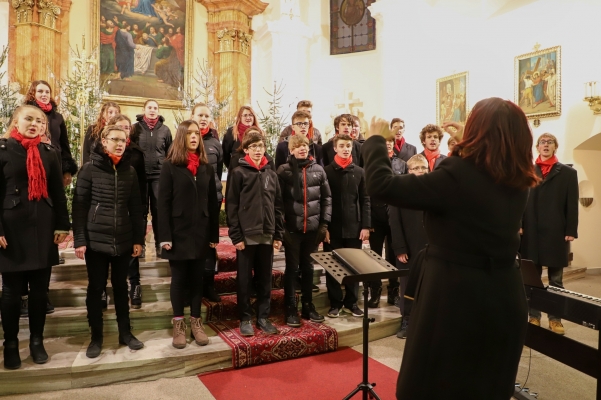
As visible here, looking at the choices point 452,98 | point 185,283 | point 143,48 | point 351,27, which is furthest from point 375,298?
point 351,27

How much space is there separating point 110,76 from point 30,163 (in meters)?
8.25

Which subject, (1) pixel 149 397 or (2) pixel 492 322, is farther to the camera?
(1) pixel 149 397

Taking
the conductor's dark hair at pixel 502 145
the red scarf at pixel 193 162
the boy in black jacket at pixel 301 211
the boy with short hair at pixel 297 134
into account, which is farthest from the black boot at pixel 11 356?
the conductor's dark hair at pixel 502 145

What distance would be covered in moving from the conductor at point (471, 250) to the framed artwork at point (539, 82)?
24.3ft

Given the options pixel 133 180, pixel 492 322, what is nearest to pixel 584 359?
pixel 492 322

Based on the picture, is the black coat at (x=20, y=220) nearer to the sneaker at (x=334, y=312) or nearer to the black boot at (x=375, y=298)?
the sneaker at (x=334, y=312)

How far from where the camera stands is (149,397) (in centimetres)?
337

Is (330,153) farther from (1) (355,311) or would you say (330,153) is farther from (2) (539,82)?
(2) (539,82)

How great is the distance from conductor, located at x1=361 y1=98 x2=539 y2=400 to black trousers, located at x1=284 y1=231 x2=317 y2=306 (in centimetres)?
267

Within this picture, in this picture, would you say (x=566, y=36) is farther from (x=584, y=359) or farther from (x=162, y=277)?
(x=162, y=277)

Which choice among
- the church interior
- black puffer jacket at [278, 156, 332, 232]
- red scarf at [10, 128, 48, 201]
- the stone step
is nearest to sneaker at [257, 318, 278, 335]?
the church interior

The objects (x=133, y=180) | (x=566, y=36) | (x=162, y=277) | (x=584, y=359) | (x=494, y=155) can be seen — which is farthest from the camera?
(x=566, y=36)

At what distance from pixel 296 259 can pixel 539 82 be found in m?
6.18

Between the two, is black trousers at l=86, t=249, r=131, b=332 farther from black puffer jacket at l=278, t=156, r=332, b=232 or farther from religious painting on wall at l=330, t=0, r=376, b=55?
religious painting on wall at l=330, t=0, r=376, b=55
